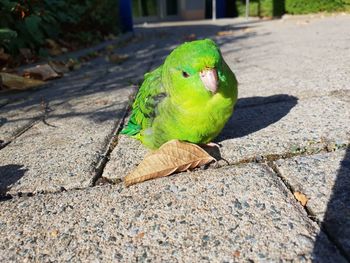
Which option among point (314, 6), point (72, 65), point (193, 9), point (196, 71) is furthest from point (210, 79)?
point (193, 9)

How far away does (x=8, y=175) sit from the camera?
193cm

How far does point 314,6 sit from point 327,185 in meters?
14.5

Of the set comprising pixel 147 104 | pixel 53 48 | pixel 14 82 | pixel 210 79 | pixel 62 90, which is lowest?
pixel 62 90

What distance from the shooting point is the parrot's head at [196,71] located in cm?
154

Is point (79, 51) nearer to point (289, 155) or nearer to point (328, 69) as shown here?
point (328, 69)

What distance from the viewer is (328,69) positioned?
11.6 ft

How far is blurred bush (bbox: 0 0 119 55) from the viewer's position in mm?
4988

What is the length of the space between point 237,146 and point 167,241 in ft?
2.83

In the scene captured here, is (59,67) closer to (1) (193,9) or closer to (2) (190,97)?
(2) (190,97)

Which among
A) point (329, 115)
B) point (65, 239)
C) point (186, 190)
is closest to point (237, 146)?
point (186, 190)

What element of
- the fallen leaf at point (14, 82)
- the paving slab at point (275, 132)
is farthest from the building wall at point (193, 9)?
the paving slab at point (275, 132)

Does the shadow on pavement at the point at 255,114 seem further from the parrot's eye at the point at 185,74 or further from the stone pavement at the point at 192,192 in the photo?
the parrot's eye at the point at 185,74

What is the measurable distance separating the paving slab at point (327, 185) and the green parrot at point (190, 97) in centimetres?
42

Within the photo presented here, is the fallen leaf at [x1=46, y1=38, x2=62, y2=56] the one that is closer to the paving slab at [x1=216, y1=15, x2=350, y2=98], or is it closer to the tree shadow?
the paving slab at [x1=216, y1=15, x2=350, y2=98]
